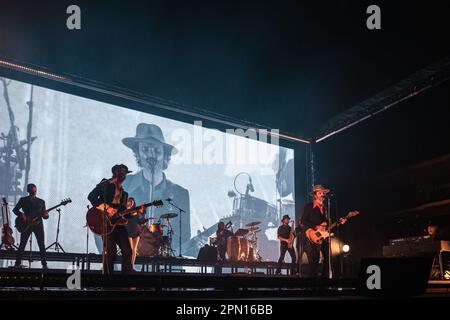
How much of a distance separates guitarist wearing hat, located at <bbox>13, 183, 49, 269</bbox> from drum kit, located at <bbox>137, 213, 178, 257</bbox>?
207 centimetres

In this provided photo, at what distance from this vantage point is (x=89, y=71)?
8.61 m

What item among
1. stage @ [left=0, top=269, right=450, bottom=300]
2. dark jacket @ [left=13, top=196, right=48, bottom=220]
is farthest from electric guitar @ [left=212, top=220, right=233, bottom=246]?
stage @ [left=0, top=269, right=450, bottom=300]

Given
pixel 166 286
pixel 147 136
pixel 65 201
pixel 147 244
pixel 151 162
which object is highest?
pixel 147 136

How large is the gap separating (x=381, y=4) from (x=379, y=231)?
18.0ft

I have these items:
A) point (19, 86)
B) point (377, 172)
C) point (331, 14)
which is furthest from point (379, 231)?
point (19, 86)

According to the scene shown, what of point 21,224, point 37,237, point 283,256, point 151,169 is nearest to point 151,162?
point 151,169

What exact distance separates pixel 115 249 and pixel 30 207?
2742 millimetres

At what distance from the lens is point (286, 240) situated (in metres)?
11.0

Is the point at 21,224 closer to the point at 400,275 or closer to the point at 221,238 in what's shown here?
the point at 221,238

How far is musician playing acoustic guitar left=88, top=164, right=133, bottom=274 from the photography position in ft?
20.1

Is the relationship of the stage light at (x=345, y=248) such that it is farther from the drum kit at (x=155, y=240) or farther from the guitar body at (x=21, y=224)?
the guitar body at (x=21, y=224)

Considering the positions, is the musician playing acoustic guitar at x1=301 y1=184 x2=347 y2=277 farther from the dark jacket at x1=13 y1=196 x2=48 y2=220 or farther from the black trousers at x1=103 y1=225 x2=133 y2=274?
the dark jacket at x1=13 y1=196 x2=48 y2=220

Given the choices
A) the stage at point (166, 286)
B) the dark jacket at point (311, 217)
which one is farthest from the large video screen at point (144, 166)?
the stage at point (166, 286)

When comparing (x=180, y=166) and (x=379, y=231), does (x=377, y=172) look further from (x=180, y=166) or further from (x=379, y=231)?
(x=180, y=166)
